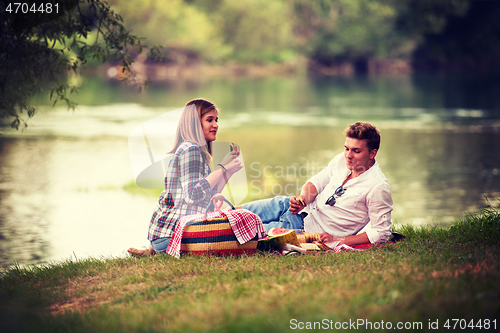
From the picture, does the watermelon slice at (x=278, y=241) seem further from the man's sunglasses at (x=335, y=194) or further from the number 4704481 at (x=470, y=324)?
the number 4704481 at (x=470, y=324)

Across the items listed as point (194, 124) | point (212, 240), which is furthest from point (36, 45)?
point (212, 240)

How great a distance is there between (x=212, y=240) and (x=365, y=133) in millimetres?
1990

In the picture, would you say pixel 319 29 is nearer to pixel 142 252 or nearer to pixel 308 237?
pixel 308 237

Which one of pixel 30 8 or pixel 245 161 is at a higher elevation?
pixel 30 8

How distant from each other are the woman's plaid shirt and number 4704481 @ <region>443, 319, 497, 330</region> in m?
2.69

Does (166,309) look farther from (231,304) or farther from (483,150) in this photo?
(483,150)

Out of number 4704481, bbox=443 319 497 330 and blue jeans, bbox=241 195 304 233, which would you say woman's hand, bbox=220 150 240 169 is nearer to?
blue jeans, bbox=241 195 304 233

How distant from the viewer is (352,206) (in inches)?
230

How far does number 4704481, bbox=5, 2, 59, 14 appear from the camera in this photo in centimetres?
637

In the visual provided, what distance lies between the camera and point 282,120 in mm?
30281

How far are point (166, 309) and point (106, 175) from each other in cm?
1150

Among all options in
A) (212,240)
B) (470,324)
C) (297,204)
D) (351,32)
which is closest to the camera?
(470,324)

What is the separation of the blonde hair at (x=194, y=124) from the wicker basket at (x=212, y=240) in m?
0.70

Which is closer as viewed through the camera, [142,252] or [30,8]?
[142,252]
